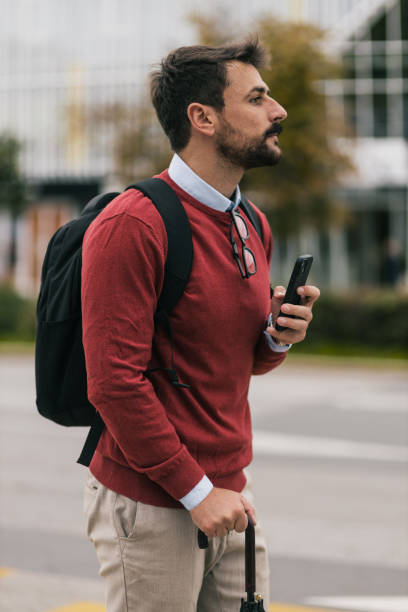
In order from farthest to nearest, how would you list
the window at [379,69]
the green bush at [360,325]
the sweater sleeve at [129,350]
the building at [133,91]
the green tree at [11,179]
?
the window at [379,69], the building at [133,91], the green tree at [11,179], the green bush at [360,325], the sweater sleeve at [129,350]

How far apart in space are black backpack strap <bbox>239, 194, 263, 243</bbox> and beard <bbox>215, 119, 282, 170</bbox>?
0.76ft

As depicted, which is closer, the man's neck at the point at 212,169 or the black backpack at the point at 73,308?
the black backpack at the point at 73,308

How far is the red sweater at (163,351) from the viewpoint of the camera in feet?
6.84

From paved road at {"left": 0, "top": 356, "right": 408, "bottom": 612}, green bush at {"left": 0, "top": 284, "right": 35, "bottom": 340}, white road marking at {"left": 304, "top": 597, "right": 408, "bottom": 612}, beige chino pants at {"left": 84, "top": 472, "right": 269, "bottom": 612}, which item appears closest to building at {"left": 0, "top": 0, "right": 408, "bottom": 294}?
green bush at {"left": 0, "top": 284, "right": 35, "bottom": 340}

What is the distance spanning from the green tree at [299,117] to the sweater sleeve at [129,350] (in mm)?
19356

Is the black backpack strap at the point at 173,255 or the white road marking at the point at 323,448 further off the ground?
the black backpack strap at the point at 173,255

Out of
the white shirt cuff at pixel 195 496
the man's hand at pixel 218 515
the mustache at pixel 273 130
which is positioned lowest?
the man's hand at pixel 218 515

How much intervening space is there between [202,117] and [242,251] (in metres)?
0.35

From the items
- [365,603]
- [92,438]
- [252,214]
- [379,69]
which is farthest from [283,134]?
[92,438]

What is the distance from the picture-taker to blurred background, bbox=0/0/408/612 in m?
5.45

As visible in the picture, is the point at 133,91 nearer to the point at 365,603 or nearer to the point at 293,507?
the point at 293,507

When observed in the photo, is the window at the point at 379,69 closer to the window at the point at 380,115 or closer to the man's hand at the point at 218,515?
the window at the point at 380,115

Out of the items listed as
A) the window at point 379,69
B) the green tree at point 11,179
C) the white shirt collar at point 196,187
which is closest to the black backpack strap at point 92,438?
the white shirt collar at point 196,187

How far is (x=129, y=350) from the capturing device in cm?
209
